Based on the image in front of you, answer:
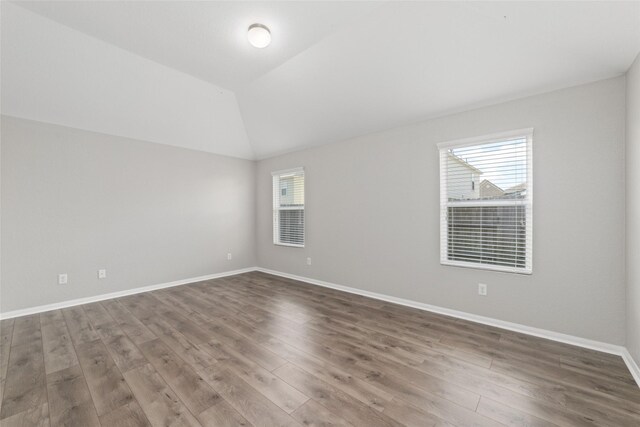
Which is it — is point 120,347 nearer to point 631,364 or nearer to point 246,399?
point 246,399

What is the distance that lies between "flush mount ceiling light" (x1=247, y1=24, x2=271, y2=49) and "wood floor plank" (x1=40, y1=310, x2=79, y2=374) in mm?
3279

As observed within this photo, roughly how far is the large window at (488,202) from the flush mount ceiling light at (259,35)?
2338 mm

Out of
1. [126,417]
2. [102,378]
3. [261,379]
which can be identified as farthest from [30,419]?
[261,379]

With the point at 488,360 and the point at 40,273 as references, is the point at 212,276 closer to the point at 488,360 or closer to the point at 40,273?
the point at 40,273

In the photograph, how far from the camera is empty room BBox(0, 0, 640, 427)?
6.02 feet

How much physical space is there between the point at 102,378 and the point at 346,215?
3305 millimetres

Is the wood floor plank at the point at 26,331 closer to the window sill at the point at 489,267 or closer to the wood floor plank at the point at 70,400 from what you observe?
the wood floor plank at the point at 70,400

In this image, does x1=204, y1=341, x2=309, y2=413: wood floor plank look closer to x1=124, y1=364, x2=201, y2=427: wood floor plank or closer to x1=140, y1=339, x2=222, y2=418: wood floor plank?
x1=140, y1=339, x2=222, y2=418: wood floor plank

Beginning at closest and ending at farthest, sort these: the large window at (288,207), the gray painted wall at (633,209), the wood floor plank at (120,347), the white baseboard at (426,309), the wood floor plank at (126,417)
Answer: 1. the wood floor plank at (126,417)
2. the gray painted wall at (633,209)
3. the wood floor plank at (120,347)
4. the white baseboard at (426,309)
5. the large window at (288,207)

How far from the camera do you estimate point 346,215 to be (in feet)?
13.8

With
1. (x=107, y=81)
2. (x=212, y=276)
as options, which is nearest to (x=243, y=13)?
(x=107, y=81)

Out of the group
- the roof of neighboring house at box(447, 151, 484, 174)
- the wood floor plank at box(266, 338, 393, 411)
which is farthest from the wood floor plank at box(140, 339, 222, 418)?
the roof of neighboring house at box(447, 151, 484, 174)

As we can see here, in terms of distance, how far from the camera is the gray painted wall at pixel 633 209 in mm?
1960

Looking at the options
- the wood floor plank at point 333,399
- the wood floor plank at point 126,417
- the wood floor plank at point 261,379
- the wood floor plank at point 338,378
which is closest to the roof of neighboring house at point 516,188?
the wood floor plank at point 338,378
